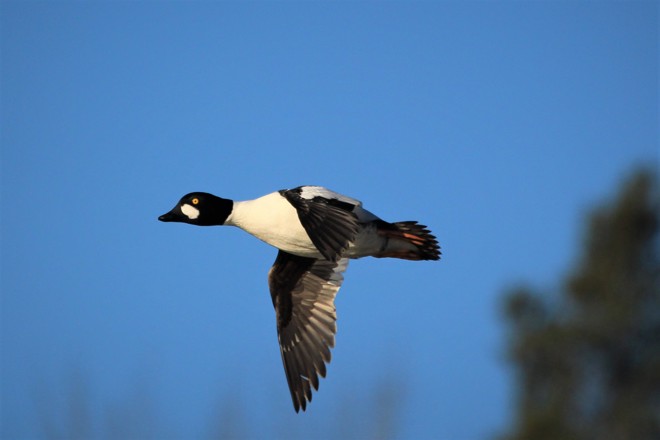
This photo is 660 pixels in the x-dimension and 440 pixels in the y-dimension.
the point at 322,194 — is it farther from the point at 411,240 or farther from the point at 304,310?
the point at 304,310

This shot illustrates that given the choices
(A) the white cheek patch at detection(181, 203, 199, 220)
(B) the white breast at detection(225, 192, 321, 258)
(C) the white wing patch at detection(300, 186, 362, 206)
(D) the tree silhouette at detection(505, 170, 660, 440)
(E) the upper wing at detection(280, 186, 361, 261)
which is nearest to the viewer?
(E) the upper wing at detection(280, 186, 361, 261)

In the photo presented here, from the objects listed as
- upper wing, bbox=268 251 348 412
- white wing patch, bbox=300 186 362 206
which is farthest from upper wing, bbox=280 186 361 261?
upper wing, bbox=268 251 348 412

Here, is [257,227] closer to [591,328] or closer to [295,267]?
[295,267]

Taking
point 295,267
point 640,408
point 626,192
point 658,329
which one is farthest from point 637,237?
point 295,267

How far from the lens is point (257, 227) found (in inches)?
337

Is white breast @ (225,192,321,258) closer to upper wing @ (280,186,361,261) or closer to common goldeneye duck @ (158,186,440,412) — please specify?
common goldeneye duck @ (158,186,440,412)

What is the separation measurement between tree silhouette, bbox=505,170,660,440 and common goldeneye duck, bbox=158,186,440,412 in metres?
6.60

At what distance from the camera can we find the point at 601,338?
55.6ft

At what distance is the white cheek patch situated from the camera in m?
8.95

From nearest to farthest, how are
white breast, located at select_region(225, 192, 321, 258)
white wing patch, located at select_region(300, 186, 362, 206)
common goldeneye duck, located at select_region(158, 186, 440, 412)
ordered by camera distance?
common goldeneye duck, located at select_region(158, 186, 440, 412) < white wing patch, located at select_region(300, 186, 362, 206) < white breast, located at select_region(225, 192, 321, 258)

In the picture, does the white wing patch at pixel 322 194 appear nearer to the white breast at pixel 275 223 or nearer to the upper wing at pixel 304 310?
the white breast at pixel 275 223

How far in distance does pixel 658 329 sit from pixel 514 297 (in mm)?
2327

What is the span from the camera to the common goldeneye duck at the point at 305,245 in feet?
25.8

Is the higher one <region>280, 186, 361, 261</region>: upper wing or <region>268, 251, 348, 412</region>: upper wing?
<region>280, 186, 361, 261</region>: upper wing
